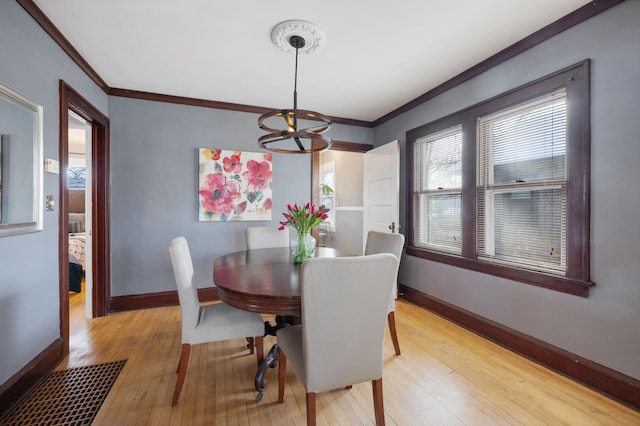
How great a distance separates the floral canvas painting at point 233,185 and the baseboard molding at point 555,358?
2.47m

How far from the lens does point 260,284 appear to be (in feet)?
5.18

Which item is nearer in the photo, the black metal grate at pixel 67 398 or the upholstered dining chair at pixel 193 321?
the black metal grate at pixel 67 398

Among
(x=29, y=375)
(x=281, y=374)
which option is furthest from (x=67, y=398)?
(x=281, y=374)

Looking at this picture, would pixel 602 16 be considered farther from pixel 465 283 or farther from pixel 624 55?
pixel 465 283

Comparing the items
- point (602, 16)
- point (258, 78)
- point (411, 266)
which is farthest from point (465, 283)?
point (258, 78)

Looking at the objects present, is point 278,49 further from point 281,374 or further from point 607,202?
point 607,202

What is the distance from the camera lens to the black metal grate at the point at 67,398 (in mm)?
1583

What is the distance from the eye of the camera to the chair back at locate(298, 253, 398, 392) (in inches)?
48.0

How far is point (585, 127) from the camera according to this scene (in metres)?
1.90

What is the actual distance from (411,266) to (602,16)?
267 centimetres

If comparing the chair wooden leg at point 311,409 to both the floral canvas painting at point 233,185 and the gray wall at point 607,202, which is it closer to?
the gray wall at point 607,202

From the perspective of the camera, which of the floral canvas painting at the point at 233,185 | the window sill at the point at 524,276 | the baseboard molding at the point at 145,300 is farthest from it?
the floral canvas painting at the point at 233,185

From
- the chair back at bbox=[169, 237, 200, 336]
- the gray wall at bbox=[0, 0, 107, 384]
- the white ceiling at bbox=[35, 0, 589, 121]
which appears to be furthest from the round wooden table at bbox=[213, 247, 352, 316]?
the white ceiling at bbox=[35, 0, 589, 121]

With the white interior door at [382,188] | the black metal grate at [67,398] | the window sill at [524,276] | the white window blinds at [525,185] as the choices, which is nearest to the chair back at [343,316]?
the black metal grate at [67,398]
